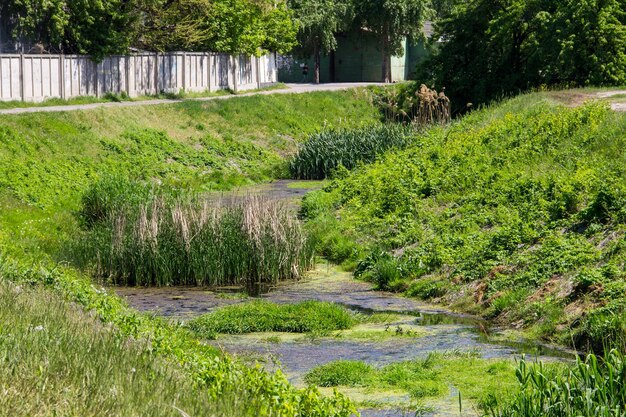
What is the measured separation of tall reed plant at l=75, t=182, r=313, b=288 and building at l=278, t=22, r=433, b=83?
52525mm

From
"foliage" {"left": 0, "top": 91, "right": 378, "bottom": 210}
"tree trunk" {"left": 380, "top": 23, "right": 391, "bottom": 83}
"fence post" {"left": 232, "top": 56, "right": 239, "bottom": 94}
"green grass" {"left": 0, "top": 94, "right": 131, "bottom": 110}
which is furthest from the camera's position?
"tree trunk" {"left": 380, "top": 23, "right": 391, "bottom": 83}

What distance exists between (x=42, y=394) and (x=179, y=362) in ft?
8.35

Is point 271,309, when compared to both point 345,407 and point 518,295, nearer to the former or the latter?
point 518,295

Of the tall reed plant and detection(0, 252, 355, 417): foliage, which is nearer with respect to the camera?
detection(0, 252, 355, 417): foliage

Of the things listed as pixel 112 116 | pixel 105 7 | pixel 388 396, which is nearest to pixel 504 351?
pixel 388 396

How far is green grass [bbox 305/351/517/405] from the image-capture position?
14.0 metres

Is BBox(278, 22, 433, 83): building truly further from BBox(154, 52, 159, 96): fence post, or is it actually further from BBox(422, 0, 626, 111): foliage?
BBox(154, 52, 159, 96): fence post

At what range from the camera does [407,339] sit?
17078 millimetres

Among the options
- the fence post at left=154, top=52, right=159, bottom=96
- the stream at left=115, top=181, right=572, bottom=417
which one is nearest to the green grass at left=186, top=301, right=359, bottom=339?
the stream at left=115, top=181, right=572, bottom=417

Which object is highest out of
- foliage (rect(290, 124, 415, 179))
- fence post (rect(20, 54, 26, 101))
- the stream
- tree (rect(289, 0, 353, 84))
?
tree (rect(289, 0, 353, 84))

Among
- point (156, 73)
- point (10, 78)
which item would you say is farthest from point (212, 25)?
point (10, 78)

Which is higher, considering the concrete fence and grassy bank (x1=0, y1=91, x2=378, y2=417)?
the concrete fence

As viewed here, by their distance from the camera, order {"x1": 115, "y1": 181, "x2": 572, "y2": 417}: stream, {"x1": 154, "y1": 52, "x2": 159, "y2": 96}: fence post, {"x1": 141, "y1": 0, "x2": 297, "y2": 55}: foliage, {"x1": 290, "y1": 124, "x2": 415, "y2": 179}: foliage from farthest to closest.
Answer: {"x1": 141, "y1": 0, "x2": 297, "y2": 55}: foliage < {"x1": 154, "y1": 52, "x2": 159, "y2": 96}: fence post < {"x1": 290, "y1": 124, "x2": 415, "y2": 179}: foliage < {"x1": 115, "y1": 181, "x2": 572, "y2": 417}: stream

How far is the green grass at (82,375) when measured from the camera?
31.0 feet
